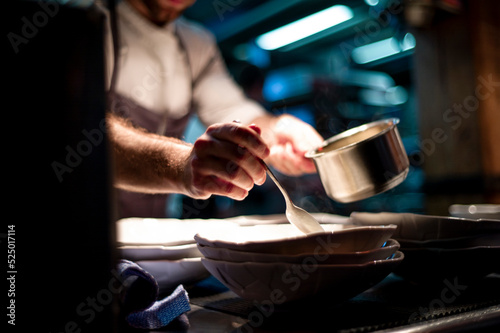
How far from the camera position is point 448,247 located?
2.46 feet

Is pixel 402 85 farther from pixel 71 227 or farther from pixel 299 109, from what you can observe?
pixel 71 227

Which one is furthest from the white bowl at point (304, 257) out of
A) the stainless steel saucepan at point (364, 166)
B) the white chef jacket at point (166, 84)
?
the white chef jacket at point (166, 84)

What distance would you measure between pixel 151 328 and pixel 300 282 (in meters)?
0.22

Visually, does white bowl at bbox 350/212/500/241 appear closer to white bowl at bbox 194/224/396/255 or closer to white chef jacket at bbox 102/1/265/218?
Result: white bowl at bbox 194/224/396/255

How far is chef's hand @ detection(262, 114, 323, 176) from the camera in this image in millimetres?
1477

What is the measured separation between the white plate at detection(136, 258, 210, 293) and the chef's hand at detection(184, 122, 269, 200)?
17 cm

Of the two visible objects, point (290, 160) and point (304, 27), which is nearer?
point (290, 160)

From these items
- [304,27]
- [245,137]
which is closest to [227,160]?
[245,137]

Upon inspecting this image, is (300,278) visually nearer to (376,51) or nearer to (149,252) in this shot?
(149,252)

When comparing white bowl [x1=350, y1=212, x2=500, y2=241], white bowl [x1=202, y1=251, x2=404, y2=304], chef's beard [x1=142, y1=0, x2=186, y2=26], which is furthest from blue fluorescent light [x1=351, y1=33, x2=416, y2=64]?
white bowl [x1=202, y1=251, x2=404, y2=304]

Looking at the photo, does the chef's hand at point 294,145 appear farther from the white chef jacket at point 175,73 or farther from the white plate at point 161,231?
the white chef jacket at point 175,73

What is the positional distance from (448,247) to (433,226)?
0.14ft

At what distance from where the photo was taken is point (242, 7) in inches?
215

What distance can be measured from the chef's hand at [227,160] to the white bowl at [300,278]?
9.1 inches
